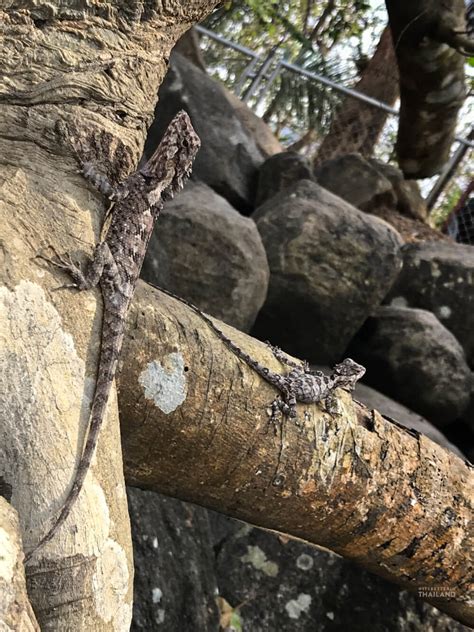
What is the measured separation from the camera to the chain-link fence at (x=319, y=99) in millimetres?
9352

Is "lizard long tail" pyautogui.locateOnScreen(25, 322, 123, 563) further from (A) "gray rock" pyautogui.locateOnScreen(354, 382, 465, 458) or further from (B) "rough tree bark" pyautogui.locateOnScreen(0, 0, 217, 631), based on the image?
(A) "gray rock" pyautogui.locateOnScreen(354, 382, 465, 458)

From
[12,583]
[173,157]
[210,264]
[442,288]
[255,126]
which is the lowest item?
[12,583]

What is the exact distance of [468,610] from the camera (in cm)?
373

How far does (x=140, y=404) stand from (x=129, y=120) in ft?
4.17

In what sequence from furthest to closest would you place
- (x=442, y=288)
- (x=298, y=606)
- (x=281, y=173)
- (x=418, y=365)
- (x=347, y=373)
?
(x=281, y=173) < (x=442, y=288) < (x=418, y=365) < (x=298, y=606) < (x=347, y=373)

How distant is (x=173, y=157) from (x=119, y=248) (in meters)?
0.86

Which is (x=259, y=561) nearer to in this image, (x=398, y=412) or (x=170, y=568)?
(x=170, y=568)

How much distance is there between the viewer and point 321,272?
651 cm

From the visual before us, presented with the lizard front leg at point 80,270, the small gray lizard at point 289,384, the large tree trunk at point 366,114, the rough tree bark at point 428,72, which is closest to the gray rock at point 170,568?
the small gray lizard at point 289,384

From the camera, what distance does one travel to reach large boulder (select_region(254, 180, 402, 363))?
6.53 metres

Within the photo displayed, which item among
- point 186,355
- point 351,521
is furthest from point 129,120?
point 351,521

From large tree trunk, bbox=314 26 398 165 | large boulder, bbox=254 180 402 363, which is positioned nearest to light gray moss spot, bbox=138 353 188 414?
large boulder, bbox=254 180 402 363

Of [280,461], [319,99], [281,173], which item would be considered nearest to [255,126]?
[319,99]

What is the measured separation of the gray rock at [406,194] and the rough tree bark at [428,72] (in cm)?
Answer: 353
